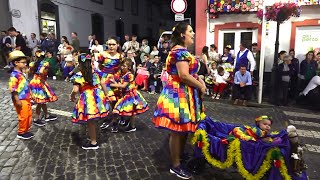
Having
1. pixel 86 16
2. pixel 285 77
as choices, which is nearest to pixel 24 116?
pixel 285 77

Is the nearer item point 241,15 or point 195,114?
point 195,114

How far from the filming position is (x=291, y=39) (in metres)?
11.9

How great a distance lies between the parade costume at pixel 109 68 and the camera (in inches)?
220

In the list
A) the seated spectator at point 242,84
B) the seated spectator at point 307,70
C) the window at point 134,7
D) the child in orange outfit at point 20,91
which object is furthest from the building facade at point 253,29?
the window at point 134,7

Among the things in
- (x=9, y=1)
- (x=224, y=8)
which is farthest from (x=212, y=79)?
(x=9, y=1)

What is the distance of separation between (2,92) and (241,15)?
31.4 ft

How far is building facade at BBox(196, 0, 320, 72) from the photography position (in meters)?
11.6

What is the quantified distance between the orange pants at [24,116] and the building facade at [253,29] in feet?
28.0

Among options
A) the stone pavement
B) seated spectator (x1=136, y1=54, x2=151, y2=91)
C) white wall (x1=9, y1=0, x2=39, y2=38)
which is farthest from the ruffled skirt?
white wall (x1=9, y1=0, x2=39, y2=38)

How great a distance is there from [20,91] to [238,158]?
A: 396 centimetres

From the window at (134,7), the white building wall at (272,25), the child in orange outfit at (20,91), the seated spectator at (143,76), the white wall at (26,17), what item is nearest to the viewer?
the child in orange outfit at (20,91)

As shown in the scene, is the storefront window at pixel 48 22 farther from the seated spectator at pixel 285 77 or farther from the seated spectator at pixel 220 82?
the seated spectator at pixel 285 77

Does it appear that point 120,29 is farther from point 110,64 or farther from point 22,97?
point 22,97

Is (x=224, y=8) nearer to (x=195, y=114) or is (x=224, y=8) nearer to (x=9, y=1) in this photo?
(x=195, y=114)
